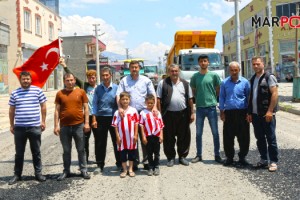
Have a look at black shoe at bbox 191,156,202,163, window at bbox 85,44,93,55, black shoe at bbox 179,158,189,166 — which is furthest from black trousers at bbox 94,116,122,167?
window at bbox 85,44,93,55

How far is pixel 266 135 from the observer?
6.85m

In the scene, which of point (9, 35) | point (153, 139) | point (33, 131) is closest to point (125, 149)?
point (153, 139)

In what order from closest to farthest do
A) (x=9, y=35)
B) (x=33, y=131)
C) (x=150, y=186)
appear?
(x=150, y=186)
(x=33, y=131)
(x=9, y=35)

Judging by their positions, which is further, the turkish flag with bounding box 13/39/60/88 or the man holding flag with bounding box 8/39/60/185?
the turkish flag with bounding box 13/39/60/88

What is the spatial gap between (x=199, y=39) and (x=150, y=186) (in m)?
17.8

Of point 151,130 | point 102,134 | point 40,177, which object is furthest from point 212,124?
point 40,177

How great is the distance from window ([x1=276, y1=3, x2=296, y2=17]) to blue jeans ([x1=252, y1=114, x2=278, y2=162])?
37.1 meters

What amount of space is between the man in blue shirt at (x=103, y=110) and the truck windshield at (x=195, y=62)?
42.9 feet

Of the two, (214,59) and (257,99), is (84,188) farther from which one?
(214,59)

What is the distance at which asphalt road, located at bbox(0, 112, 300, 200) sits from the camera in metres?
5.51

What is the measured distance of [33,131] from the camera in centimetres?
652

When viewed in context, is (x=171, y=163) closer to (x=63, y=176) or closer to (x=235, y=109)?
(x=235, y=109)

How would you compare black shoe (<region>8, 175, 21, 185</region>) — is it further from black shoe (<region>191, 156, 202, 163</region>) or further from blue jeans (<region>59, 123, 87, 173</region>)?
black shoe (<region>191, 156, 202, 163</region>)

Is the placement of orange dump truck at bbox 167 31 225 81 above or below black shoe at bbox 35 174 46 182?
above
